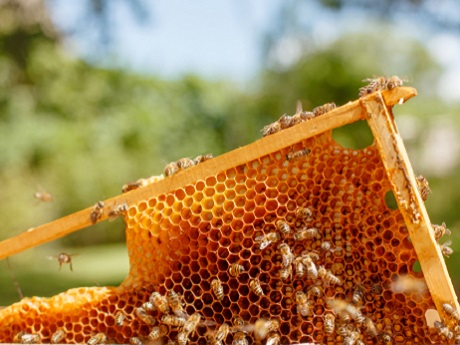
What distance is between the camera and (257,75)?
2967 centimetres

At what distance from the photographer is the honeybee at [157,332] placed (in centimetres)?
323

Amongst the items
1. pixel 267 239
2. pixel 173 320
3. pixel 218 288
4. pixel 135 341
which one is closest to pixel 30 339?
pixel 135 341

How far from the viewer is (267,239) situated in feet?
10.6

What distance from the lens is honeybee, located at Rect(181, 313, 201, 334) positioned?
314cm

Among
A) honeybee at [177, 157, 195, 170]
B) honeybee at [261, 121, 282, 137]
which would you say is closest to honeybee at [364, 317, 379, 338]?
honeybee at [261, 121, 282, 137]

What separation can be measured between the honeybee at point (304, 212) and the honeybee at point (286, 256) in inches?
7.9

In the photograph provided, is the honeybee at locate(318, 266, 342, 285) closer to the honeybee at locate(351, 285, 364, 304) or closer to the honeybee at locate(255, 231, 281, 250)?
the honeybee at locate(351, 285, 364, 304)

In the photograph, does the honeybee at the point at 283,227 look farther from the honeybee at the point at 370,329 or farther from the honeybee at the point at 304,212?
the honeybee at the point at 370,329

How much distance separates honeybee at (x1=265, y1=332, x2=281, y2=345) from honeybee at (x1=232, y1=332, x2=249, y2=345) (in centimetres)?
13

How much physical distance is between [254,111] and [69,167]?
33.5 feet

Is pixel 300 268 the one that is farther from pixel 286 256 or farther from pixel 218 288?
pixel 218 288

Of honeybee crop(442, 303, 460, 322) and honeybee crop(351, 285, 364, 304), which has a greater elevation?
honeybee crop(351, 285, 364, 304)

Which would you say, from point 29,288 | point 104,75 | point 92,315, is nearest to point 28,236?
point 92,315

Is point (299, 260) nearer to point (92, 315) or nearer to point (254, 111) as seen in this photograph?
point (92, 315)
